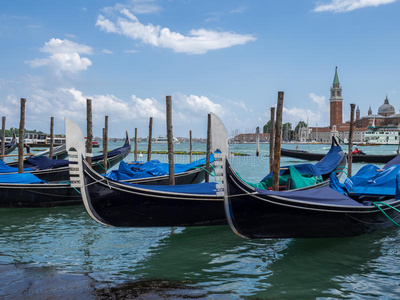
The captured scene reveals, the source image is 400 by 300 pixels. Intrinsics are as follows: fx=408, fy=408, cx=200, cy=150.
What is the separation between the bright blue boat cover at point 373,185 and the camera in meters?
6.22

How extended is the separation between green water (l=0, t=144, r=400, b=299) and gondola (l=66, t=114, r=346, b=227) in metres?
0.36

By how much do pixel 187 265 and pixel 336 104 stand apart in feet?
343

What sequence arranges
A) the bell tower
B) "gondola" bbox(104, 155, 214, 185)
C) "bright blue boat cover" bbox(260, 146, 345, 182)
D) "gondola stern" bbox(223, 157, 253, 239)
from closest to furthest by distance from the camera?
"gondola stern" bbox(223, 157, 253, 239), "bright blue boat cover" bbox(260, 146, 345, 182), "gondola" bbox(104, 155, 214, 185), the bell tower

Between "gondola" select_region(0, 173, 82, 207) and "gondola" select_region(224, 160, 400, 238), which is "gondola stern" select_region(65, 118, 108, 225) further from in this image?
"gondola" select_region(0, 173, 82, 207)

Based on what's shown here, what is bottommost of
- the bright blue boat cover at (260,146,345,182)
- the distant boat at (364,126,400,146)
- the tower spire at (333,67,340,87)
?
the bright blue boat cover at (260,146,345,182)

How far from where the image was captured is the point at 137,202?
17.4 ft

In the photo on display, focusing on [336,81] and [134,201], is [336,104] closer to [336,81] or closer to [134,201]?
[336,81]

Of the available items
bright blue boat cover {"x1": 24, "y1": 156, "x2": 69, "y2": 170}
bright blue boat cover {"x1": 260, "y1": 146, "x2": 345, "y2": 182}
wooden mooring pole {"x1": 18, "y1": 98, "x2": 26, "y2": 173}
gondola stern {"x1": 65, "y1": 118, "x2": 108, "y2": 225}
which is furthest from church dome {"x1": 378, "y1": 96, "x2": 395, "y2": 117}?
gondola stern {"x1": 65, "y1": 118, "x2": 108, "y2": 225}

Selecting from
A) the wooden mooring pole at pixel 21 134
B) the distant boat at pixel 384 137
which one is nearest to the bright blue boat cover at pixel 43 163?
the wooden mooring pole at pixel 21 134

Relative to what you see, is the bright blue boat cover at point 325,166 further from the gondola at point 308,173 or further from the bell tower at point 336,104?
the bell tower at point 336,104

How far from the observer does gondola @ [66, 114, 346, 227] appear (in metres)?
5.06

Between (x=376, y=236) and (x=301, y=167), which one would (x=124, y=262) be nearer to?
(x=376, y=236)

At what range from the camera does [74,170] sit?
5.16 metres

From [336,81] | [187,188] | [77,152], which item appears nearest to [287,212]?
[187,188]
